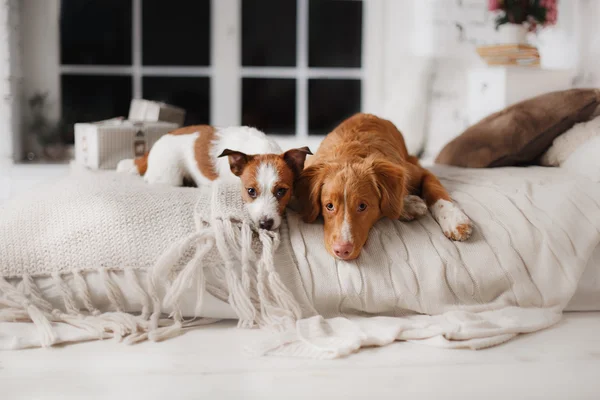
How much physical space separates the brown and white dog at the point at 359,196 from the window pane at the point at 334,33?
8.52ft

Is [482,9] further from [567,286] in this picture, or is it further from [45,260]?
[45,260]

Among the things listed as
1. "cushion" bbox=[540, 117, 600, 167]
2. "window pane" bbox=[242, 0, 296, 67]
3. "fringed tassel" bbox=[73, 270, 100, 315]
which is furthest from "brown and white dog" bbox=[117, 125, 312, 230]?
"window pane" bbox=[242, 0, 296, 67]

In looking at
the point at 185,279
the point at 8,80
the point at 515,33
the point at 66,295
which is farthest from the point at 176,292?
the point at 8,80

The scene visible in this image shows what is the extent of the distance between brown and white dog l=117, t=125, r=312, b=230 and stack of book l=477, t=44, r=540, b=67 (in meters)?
1.54

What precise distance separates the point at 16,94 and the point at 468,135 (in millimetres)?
2808

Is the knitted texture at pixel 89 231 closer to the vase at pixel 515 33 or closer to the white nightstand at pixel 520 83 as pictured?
the white nightstand at pixel 520 83

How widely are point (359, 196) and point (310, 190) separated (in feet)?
0.48

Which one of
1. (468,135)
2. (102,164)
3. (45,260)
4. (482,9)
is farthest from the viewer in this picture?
(482,9)

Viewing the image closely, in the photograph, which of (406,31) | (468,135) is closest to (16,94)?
(406,31)

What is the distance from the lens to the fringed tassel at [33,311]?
4.42 feet

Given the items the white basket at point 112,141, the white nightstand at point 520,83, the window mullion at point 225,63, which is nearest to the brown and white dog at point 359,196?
the white basket at point 112,141

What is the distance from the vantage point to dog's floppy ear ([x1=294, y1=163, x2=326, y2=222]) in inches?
61.5

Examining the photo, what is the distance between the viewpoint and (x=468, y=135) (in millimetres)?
2529

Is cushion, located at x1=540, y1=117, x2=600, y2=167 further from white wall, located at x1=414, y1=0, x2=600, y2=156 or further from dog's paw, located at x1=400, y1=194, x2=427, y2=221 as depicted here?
white wall, located at x1=414, y1=0, x2=600, y2=156
